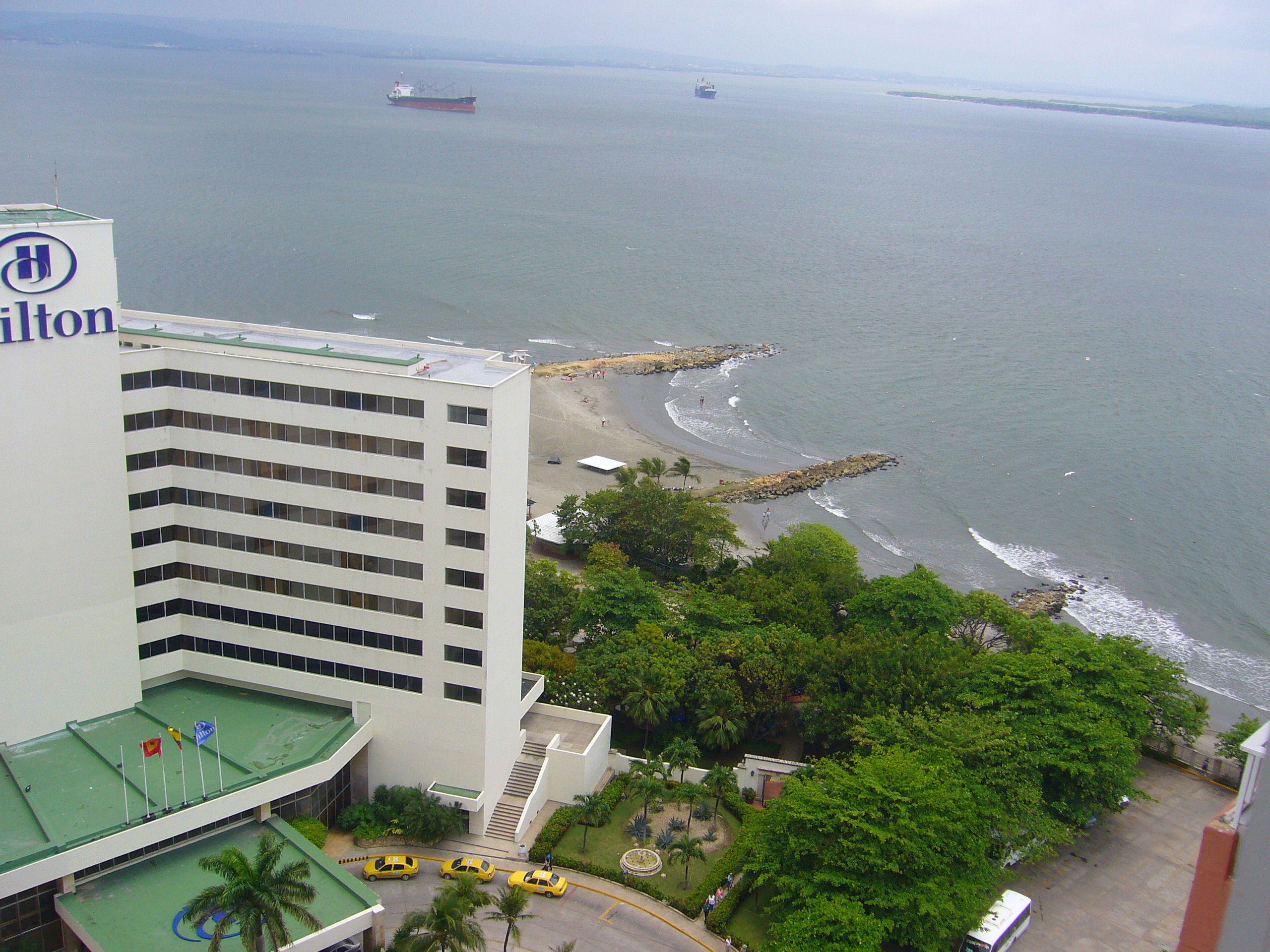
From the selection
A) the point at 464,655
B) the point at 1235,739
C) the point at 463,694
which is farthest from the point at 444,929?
the point at 1235,739

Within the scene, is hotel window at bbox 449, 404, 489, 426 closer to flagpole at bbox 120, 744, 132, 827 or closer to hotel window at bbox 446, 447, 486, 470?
hotel window at bbox 446, 447, 486, 470

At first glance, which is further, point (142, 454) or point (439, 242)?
point (439, 242)

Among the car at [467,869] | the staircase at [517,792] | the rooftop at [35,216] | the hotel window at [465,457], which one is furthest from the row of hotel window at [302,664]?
the rooftop at [35,216]

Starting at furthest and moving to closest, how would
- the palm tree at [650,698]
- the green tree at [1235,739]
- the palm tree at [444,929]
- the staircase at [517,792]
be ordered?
the green tree at [1235,739], the palm tree at [650,698], the staircase at [517,792], the palm tree at [444,929]

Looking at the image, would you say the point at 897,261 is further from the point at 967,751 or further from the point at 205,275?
the point at 967,751

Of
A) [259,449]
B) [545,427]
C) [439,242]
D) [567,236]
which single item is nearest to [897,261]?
[567,236]

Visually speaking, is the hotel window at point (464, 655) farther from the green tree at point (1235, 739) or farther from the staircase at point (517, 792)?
the green tree at point (1235, 739)

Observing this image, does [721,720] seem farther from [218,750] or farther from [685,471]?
[685,471]
